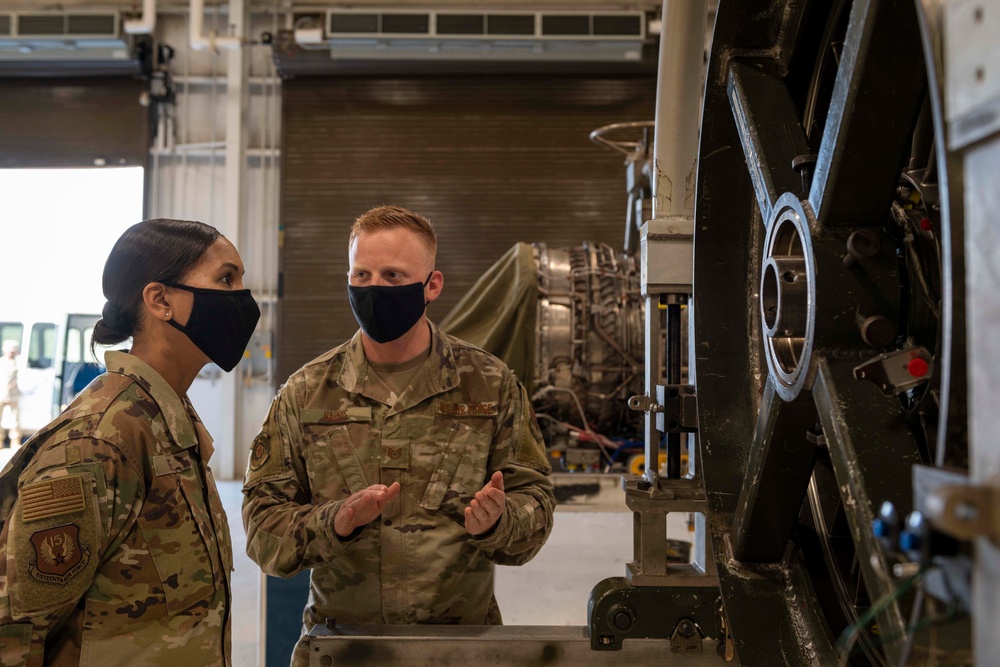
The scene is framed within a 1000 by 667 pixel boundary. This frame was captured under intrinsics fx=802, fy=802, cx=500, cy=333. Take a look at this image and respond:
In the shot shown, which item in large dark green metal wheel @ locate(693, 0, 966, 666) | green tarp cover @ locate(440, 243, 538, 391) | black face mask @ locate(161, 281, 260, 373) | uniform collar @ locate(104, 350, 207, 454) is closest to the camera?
large dark green metal wheel @ locate(693, 0, 966, 666)

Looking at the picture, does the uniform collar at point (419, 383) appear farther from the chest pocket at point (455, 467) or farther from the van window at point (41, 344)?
the van window at point (41, 344)

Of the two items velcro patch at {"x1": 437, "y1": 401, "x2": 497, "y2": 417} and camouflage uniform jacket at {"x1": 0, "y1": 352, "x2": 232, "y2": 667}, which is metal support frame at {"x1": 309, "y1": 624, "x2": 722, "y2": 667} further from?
velcro patch at {"x1": 437, "y1": 401, "x2": 497, "y2": 417}

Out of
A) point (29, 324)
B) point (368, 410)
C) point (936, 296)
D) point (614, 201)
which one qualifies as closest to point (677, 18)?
point (936, 296)

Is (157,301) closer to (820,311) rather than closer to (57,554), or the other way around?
(57,554)

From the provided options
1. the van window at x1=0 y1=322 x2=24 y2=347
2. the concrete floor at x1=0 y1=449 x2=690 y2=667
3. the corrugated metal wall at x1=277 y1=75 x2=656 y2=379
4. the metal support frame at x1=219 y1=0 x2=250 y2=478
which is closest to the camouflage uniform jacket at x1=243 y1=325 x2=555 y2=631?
the concrete floor at x1=0 y1=449 x2=690 y2=667

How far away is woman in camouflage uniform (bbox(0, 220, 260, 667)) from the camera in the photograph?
125cm

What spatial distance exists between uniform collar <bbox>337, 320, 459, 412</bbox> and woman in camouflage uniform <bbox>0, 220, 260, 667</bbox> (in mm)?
350

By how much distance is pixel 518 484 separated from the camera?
6.37 feet

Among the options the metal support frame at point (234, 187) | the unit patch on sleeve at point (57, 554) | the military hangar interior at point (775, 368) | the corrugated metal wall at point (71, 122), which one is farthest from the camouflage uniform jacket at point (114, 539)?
the corrugated metal wall at point (71, 122)

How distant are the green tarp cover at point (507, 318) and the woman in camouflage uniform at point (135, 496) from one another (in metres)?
2.79

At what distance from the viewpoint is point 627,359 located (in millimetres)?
4801

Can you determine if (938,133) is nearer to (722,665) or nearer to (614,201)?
(722,665)

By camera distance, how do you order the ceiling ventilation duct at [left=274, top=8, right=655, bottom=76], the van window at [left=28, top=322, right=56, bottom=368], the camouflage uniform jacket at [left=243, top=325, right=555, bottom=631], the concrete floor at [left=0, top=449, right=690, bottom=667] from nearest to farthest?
the camouflage uniform jacket at [left=243, top=325, right=555, bottom=631] < the concrete floor at [left=0, top=449, right=690, bottom=667] < the ceiling ventilation duct at [left=274, top=8, right=655, bottom=76] < the van window at [left=28, top=322, right=56, bottom=368]

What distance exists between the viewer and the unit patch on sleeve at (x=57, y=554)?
1.23 metres
